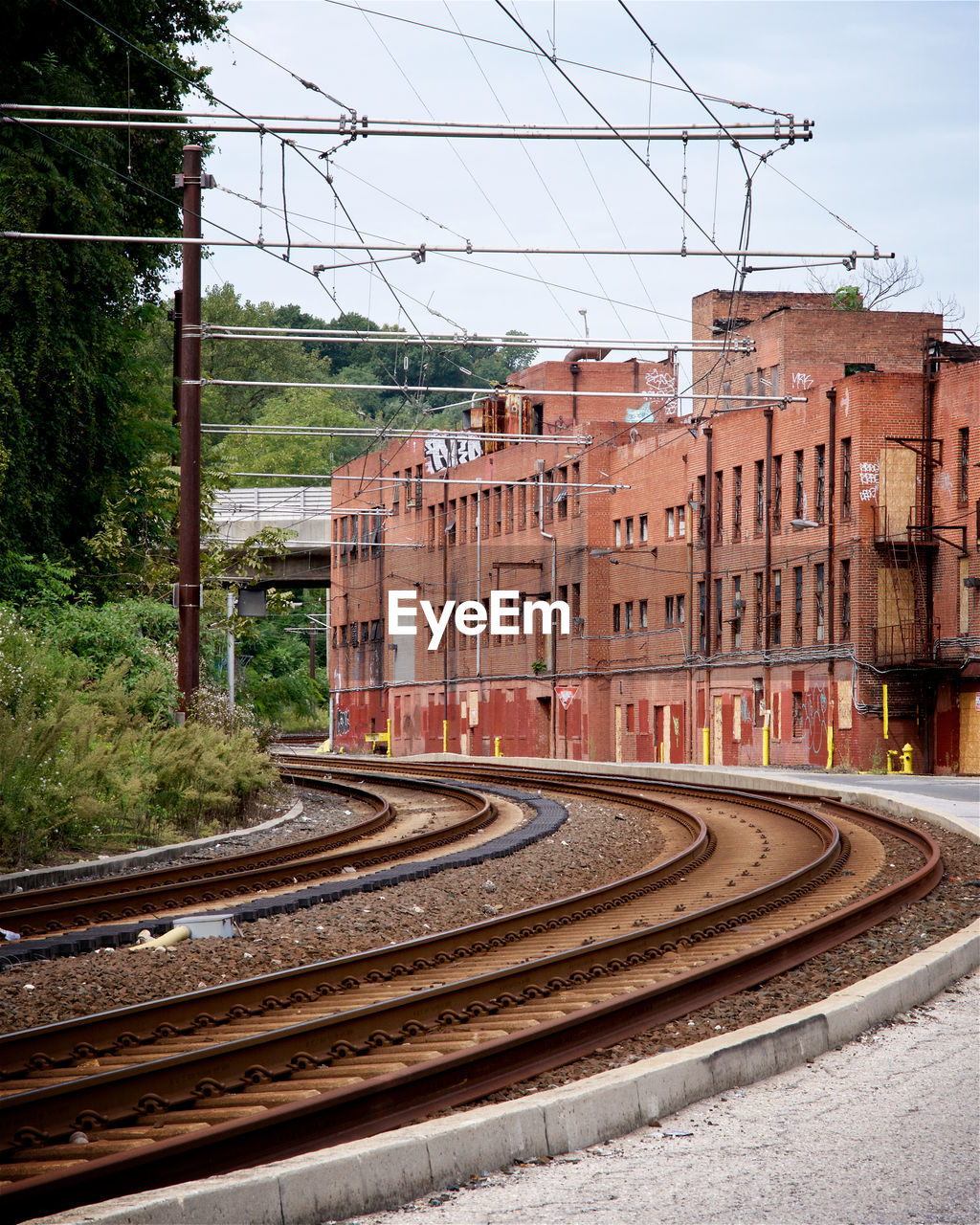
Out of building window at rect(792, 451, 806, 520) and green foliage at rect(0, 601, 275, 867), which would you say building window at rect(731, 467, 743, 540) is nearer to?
building window at rect(792, 451, 806, 520)

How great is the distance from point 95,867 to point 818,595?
33519 mm

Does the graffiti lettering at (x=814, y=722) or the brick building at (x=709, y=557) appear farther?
the graffiti lettering at (x=814, y=722)

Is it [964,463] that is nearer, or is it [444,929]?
[444,929]

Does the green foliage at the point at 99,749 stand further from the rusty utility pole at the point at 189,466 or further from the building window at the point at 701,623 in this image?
the building window at the point at 701,623

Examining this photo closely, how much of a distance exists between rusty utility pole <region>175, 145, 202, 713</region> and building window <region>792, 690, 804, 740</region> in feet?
87.6

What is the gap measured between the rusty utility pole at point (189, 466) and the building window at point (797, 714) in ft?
87.6

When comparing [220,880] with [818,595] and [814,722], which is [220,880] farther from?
[818,595]

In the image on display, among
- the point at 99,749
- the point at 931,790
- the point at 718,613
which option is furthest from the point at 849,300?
the point at 99,749

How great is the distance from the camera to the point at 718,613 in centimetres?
5253

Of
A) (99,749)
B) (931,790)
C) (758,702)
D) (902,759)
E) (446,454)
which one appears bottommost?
(902,759)

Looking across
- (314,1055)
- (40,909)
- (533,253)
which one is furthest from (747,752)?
(314,1055)

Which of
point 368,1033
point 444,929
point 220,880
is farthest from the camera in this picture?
point 220,880

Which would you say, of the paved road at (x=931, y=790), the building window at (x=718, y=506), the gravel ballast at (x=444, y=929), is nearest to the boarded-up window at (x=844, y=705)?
the paved road at (x=931, y=790)

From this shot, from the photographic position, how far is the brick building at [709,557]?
4397 centimetres
